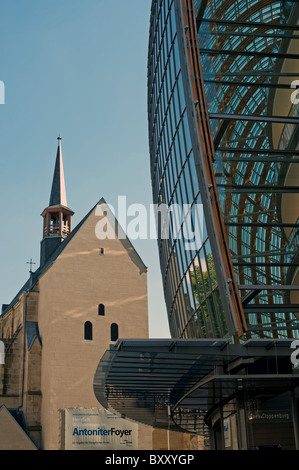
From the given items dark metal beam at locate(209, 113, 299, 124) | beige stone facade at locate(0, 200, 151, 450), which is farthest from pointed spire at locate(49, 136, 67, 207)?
dark metal beam at locate(209, 113, 299, 124)

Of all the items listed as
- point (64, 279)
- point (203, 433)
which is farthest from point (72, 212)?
point (203, 433)

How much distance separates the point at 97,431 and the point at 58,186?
38.4 metres

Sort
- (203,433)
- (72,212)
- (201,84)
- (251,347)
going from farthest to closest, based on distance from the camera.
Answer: (72,212)
(203,433)
(201,84)
(251,347)

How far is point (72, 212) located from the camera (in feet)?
268

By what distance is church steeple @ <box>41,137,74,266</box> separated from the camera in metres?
77.6

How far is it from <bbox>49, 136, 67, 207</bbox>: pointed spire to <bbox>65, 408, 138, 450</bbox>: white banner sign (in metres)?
33.4

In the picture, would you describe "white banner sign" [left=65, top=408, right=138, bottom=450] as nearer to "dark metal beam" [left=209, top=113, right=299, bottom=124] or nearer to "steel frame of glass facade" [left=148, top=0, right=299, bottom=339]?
"steel frame of glass facade" [left=148, top=0, right=299, bottom=339]

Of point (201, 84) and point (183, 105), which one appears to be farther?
point (183, 105)

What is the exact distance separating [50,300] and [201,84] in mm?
38090

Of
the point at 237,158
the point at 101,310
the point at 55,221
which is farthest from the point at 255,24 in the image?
the point at 55,221

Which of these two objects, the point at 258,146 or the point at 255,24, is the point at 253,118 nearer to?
the point at 258,146

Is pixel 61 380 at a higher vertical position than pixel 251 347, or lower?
higher

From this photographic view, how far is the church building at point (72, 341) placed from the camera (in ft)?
176
